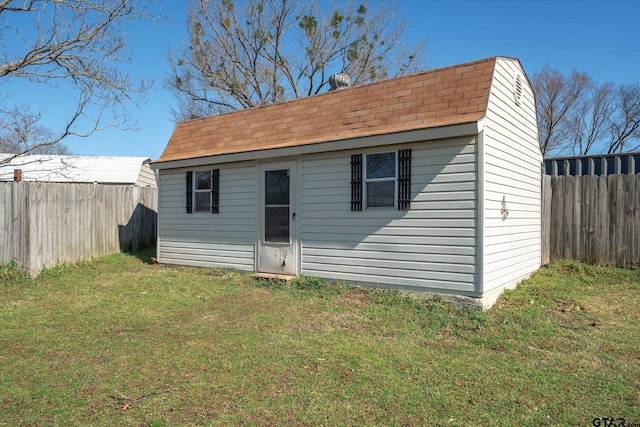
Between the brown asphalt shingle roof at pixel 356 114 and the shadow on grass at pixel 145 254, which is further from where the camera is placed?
the shadow on grass at pixel 145 254

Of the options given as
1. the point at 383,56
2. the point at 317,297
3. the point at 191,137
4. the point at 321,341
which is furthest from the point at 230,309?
the point at 383,56

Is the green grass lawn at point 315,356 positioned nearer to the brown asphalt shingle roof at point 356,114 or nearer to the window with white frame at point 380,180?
the window with white frame at point 380,180

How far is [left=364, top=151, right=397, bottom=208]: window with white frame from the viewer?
7.05 m

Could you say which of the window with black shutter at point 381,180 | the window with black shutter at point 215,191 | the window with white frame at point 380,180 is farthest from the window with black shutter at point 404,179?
the window with black shutter at point 215,191

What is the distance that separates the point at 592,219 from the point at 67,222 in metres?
11.3

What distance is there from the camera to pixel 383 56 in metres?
20.4

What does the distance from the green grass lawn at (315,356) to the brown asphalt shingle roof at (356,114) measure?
2726mm

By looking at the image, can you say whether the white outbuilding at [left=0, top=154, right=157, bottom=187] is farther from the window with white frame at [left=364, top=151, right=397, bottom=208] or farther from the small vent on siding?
the small vent on siding

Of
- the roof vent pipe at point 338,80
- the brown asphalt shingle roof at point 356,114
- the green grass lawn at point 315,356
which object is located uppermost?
the roof vent pipe at point 338,80

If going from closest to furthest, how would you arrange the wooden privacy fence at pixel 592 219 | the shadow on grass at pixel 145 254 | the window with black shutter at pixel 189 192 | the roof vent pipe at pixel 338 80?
the wooden privacy fence at pixel 592 219 < the roof vent pipe at pixel 338 80 < the window with black shutter at pixel 189 192 < the shadow on grass at pixel 145 254

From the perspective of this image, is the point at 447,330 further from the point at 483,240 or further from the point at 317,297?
the point at 317,297

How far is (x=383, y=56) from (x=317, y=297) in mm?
16099

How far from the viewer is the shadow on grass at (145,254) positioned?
11117 millimetres

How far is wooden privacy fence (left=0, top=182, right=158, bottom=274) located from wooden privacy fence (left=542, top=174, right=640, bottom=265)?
10.4 metres
